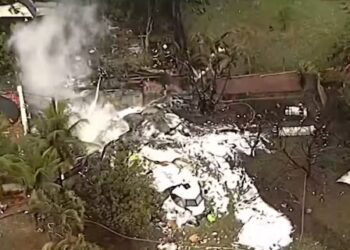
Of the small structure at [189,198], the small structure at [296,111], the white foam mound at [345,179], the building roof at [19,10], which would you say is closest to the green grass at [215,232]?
the small structure at [189,198]

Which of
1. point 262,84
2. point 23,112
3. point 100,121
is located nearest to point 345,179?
point 262,84

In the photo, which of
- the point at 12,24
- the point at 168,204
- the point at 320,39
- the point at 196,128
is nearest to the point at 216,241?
the point at 168,204

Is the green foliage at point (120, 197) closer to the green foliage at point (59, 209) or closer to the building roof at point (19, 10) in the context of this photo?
the green foliage at point (59, 209)

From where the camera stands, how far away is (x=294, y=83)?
5.59m

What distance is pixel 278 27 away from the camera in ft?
21.0

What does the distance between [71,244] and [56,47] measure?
2763 mm

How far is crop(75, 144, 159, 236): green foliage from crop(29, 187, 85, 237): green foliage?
0.59ft

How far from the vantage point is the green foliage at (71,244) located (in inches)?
152

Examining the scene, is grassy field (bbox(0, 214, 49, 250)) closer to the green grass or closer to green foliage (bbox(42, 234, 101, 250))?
green foliage (bbox(42, 234, 101, 250))

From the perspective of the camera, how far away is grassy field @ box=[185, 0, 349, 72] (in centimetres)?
597

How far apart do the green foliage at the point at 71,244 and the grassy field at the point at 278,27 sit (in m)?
2.62

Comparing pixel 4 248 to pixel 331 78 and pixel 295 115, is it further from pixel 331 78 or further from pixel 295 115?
pixel 331 78

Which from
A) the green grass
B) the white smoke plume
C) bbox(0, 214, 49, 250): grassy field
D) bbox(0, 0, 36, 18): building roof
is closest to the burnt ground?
the green grass

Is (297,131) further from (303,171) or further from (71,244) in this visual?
(71,244)
